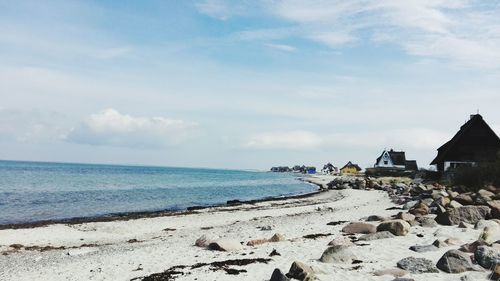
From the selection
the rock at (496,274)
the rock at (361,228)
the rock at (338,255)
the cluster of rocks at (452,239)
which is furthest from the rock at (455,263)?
the rock at (361,228)

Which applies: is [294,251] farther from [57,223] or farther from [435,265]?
[57,223]

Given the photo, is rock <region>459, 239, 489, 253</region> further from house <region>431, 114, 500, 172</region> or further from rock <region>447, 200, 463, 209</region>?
house <region>431, 114, 500, 172</region>

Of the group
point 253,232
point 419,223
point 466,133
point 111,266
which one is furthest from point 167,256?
point 466,133

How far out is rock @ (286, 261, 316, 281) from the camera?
392 inches

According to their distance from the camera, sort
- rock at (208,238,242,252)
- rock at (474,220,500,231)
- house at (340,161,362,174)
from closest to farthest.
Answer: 1. rock at (208,238,242,252)
2. rock at (474,220,500,231)
3. house at (340,161,362,174)

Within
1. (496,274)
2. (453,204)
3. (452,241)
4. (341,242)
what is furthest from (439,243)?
(453,204)

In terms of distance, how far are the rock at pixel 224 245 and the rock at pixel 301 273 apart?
4.64m

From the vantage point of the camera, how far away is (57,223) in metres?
27.0

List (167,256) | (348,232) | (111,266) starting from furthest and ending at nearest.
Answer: (348,232), (167,256), (111,266)

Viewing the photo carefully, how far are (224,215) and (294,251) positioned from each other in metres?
17.1

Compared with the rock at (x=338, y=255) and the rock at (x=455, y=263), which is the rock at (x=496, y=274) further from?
the rock at (x=338, y=255)

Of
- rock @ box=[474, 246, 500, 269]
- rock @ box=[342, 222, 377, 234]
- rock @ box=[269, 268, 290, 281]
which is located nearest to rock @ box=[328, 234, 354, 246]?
rock @ box=[342, 222, 377, 234]

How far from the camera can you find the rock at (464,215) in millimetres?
17266

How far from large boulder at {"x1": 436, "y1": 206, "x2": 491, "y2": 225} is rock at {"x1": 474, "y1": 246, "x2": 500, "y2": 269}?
6.43m
